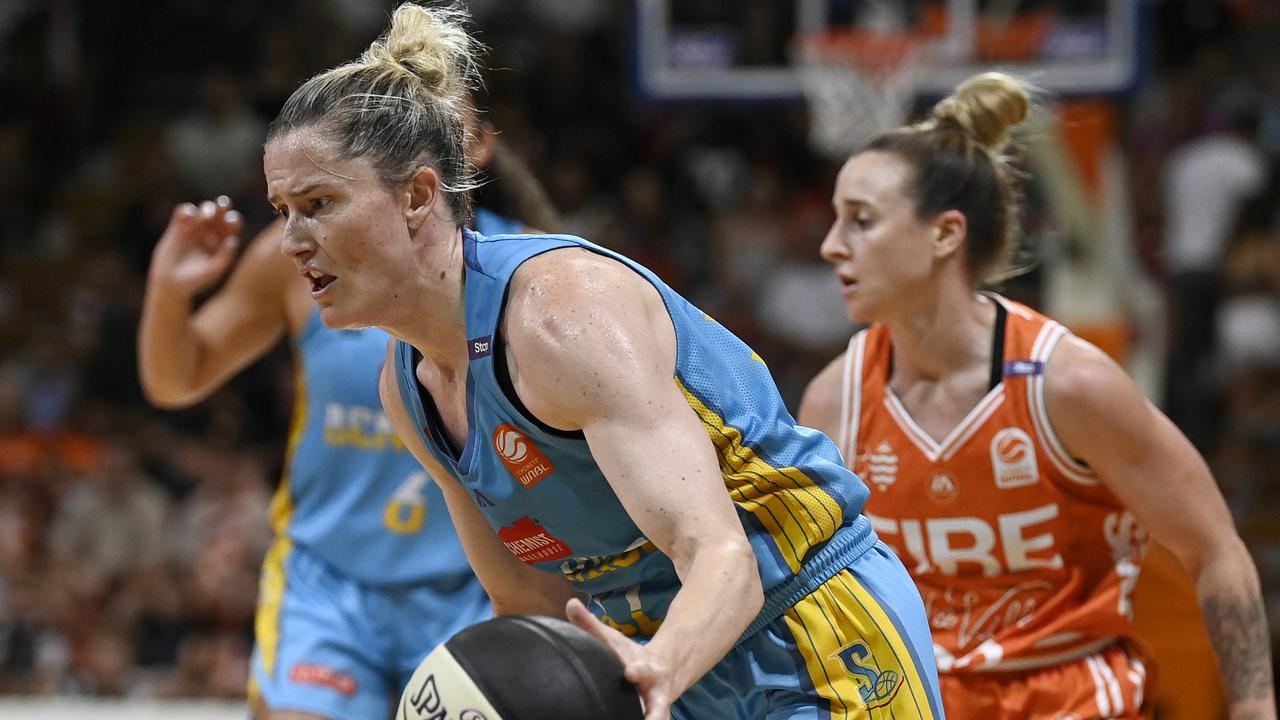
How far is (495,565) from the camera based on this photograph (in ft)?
9.28

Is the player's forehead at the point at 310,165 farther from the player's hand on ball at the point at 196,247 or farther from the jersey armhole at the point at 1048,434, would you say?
the player's hand on ball at the point at 196,247

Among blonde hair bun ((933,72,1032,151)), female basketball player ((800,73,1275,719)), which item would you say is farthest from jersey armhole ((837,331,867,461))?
blonde hair bun ((933,72,1032,151))

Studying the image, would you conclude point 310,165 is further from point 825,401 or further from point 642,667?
point 825,401

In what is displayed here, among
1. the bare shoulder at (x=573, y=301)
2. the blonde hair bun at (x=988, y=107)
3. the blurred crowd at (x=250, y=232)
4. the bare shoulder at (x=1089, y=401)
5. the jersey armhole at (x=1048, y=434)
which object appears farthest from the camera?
the blurred crowd at (x=250, y=232)

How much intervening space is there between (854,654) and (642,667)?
0.71 meters

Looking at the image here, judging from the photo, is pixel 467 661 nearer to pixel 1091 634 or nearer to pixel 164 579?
pixel 1091 634

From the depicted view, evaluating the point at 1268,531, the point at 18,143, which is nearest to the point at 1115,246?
the point at 1268,531

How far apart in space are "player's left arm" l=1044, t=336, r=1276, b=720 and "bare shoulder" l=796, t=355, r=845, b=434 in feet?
1.66

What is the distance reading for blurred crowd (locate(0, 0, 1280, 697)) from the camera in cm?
828

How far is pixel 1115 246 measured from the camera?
25.9 feet

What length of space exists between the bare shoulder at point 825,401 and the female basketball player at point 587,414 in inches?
32.5

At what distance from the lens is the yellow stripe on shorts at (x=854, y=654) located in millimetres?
2578

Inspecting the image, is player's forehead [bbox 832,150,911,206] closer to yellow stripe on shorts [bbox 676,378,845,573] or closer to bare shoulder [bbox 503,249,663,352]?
yellow stripe on shorts [bbox 676,378,845,573]

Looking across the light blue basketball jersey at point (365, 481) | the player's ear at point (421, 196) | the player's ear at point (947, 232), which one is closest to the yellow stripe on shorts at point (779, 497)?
the player's ear at point (421, 196)
